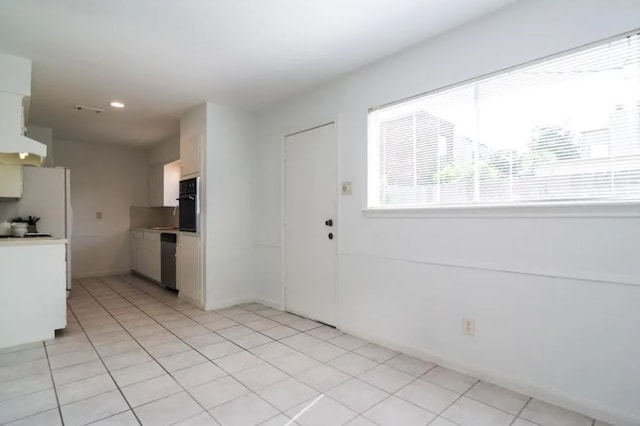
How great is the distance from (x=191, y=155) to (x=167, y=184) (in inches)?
79.5

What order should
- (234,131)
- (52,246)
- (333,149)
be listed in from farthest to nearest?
(234,131) < (333,149) < (52,246)

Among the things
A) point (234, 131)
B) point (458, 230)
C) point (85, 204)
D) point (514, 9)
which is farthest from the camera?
point (85, 204)

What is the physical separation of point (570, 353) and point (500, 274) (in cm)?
55

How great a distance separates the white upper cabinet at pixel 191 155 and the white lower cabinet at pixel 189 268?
32.5 inches

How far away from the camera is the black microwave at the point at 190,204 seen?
13.6 ft

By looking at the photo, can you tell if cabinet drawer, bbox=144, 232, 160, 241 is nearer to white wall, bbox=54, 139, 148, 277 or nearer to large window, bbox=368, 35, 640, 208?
white wall, bbox=54, 139, 148, 277

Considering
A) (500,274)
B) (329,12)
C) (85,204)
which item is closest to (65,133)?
(85,204)

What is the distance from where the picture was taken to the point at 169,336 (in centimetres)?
317

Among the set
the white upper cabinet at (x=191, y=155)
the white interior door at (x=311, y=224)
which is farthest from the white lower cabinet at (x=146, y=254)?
the white interior door at (x=311, y=224)

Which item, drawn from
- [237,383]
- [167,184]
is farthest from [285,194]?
[167,184]

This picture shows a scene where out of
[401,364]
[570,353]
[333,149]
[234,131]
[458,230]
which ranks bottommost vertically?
[401,364]

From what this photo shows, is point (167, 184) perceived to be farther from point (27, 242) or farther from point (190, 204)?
point (27, 242)

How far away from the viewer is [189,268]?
14.3 ft

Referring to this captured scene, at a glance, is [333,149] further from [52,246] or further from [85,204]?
[85,204]
